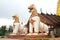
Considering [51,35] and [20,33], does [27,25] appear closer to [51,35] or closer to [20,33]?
[20,33]

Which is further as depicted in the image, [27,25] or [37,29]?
[27,25]

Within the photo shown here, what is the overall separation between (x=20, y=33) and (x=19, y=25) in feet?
1.77

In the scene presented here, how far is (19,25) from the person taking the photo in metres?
16.3

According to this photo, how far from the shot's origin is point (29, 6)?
15.4m

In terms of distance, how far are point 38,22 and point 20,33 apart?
1518 millimetres

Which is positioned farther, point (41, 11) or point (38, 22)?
point (41, 11)

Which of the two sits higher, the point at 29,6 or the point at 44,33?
the point at 29,6

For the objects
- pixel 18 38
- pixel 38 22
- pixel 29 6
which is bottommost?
pixel 18 38

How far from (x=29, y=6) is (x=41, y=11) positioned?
122 cm

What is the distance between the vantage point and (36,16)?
1548cm

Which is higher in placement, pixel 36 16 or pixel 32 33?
pixel 36 16

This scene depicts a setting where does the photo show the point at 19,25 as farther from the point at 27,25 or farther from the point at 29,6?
the point at 29,6

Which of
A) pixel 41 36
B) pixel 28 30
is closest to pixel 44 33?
pixel 41 36

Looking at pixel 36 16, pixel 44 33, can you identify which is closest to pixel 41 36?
Answer: pixel 44 33
